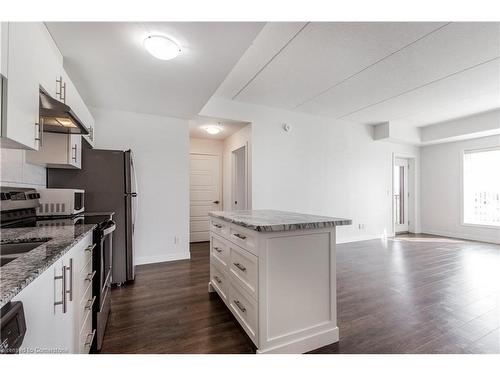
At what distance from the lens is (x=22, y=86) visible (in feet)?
4.03

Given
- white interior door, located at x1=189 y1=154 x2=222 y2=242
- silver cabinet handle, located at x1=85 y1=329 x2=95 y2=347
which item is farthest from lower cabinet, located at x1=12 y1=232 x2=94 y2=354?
white interior door, located at x1=189 y1=154 x2=222 y2=242

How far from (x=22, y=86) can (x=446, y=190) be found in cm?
770

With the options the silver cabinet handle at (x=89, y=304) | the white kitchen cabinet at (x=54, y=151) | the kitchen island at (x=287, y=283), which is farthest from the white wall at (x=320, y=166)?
the silver cabinet handle at (x=89, y=304)

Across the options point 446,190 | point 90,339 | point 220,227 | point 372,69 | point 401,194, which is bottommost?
point 90,339

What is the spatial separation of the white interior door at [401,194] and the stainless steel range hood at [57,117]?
6.86m

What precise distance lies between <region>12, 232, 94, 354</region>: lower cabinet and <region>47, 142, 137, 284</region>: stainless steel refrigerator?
1352 mm

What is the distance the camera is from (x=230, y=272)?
199cm

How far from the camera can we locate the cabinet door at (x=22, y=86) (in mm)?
1124

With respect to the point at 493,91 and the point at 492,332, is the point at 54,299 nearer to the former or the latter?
the point at 492,332

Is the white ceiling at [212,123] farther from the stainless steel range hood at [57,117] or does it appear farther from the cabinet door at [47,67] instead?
the cabinet door at [47,67]

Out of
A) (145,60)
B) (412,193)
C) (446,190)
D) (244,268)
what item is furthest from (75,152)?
(446,190)

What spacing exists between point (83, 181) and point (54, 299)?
215cm

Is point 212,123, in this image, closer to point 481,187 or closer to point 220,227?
point 220,227
